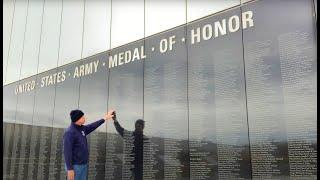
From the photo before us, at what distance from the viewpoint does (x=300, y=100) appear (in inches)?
160

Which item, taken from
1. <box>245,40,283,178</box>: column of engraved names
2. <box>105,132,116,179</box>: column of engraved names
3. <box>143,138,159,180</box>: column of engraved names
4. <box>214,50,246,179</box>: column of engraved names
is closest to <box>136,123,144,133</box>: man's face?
<box>143,138,159,180</box>: column of engraved names

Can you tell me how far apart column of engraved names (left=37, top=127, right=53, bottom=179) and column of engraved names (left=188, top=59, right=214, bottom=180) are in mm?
3449

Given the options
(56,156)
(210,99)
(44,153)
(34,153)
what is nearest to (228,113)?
(210,99)

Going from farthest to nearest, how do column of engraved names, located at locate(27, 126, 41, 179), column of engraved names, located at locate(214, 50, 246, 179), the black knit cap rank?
column of engraved names, located at locate(27, 126, 41, 179)
the black knit cap
column of engraved names, located at locate(214, 50, 246, 179)

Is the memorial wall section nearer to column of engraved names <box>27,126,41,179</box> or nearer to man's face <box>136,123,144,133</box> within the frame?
man's face <box>136,123,144,133</box>

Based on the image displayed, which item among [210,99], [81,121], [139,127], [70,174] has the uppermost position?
[210,99]

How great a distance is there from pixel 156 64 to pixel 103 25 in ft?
5.63

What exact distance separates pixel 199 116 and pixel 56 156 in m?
3.27

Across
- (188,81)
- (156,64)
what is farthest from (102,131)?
(188,81)

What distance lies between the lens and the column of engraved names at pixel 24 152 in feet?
26.5

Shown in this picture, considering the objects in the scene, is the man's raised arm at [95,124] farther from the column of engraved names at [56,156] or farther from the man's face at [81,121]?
the column of engraved names at [56,156]

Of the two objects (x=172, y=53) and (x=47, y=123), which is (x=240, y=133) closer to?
(x=172, y=53)

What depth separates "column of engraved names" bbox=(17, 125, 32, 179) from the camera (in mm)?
8078

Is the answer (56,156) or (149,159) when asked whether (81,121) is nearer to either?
(56,156)
